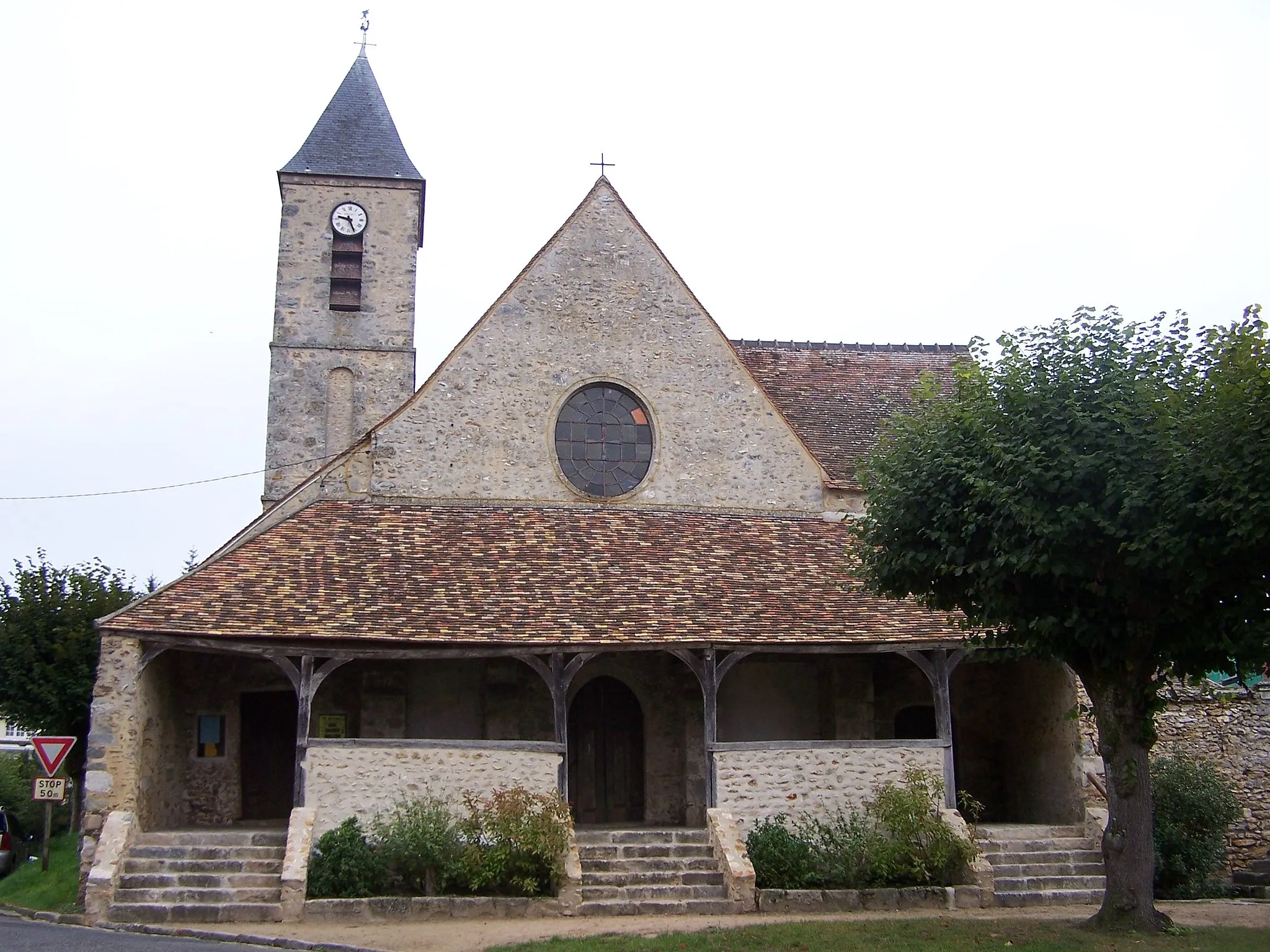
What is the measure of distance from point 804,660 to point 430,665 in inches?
211

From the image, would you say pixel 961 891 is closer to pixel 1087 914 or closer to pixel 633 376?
pixel 1087 914

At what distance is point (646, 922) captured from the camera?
1254 centimetres

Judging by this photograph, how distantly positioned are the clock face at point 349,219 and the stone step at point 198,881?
15.9 meters

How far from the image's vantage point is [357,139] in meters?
27.1

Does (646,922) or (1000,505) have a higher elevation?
(1000,505)

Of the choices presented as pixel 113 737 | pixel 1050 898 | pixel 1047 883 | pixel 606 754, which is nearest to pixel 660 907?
pixel 606 754

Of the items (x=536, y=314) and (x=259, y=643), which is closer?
(x=259, y=643)

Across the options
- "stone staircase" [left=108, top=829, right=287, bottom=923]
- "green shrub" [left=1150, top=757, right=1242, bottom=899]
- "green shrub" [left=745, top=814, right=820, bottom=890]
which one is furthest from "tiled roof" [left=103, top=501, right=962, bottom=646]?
"green shrub" [left=1150, top=757, right=1242, bottom=899]

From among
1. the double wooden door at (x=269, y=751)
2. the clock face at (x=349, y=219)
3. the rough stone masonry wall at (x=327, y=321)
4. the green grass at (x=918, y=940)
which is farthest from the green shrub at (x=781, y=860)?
the clock face at (x=349, y=219)

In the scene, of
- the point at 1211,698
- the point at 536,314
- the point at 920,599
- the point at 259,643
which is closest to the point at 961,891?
the point at 920,599

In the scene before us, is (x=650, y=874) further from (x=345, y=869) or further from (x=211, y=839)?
(x=211, y=839)

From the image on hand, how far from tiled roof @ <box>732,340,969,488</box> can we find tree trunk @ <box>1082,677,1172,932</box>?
7.44m

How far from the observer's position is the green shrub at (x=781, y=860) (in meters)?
13.7

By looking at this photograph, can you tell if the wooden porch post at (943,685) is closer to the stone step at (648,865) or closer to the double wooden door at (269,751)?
the stone step at (648,865)
